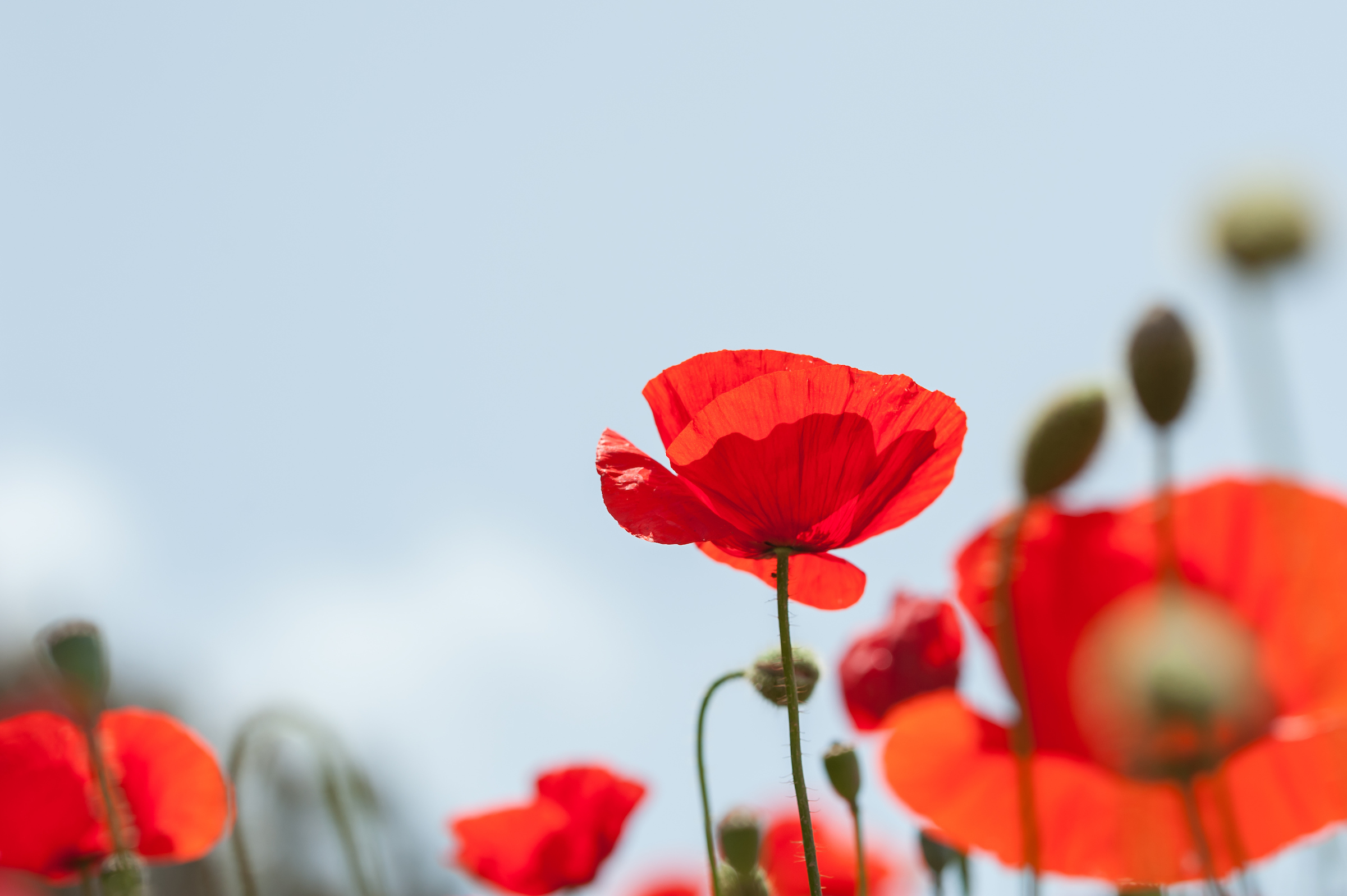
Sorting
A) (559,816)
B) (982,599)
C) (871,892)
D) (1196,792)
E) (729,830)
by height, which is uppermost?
(982,599)

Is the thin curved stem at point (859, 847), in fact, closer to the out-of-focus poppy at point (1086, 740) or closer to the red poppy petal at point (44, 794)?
the out-of-focus poppy at point (1086, 740)

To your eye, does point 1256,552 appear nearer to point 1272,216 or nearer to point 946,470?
point 1272,216

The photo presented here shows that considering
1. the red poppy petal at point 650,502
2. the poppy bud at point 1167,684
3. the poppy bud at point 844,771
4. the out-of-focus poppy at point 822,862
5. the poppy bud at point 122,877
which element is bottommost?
the out-of-focus poppy at point 822,862

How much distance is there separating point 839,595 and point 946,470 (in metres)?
0.18

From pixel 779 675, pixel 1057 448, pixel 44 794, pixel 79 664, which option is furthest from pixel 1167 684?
pixel 44 794

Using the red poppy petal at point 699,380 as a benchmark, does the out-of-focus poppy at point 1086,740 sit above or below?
below

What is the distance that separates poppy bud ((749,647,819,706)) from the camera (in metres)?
1.08

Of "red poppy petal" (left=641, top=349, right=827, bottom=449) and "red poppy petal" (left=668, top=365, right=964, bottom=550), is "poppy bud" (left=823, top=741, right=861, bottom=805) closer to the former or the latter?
"red poppy petal" (left=668, top=365, right=964, bottom=550)

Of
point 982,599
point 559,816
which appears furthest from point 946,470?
point 559,816

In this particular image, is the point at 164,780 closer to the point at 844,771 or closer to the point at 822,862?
the point at 822,862

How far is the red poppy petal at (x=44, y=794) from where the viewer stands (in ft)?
5.48

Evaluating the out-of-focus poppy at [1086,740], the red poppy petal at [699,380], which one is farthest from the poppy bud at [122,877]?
the out-of-focus poppy at [1086,740]

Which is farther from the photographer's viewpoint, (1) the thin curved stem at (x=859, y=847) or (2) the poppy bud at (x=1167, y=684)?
(1) the thin curved stem at (x=859, y=847)

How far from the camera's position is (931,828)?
0.88 metres
